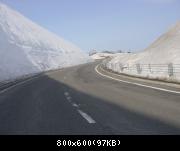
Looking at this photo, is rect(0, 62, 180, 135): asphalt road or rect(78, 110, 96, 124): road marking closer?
rect(0, 62, 180, 135): asphalt road

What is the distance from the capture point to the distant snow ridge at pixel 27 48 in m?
74.0

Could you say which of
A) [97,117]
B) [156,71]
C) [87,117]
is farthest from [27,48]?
[97,117]

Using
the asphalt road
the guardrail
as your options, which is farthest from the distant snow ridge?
the asphalt road

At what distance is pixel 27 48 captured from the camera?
9131cm

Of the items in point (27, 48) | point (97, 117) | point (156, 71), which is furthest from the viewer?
point (27, 48)

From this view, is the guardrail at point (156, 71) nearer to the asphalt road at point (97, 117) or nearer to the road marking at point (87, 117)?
the asphalt road at point (97, 117)

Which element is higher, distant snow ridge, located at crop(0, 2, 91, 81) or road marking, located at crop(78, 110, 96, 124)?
road marking, located at crop(78, 110, 96, 124)

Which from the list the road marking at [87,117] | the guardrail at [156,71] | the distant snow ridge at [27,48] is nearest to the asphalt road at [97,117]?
the road marking at [87,117]

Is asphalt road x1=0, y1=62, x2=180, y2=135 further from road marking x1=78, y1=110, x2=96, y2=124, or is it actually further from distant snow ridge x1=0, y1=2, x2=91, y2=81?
distant snow ridge x1=0, y1=2, x2=91, y2=81

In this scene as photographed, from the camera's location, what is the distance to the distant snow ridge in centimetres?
7404

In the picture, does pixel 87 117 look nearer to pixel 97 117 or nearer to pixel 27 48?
pixel 97 117

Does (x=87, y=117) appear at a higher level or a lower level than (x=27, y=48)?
higher
